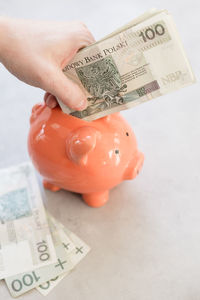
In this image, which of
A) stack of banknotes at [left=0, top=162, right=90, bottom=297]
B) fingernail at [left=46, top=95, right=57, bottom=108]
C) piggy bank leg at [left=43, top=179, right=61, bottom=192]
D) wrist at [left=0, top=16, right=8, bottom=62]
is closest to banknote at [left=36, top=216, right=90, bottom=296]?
stack of banknotes at [left=0, top=162, right=90, bottom=297]

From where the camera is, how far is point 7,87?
1.63 m

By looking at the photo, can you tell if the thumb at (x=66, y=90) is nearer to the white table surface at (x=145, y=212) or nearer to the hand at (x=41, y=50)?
the hand at (x=41, y=50)

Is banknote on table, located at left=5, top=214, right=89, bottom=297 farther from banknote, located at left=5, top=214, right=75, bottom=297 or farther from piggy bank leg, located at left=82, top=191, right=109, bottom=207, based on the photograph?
piggy bank leg, located at left=82, top=191, right=109, bottom=207

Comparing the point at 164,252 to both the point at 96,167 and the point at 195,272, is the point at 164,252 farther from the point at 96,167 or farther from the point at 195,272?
the point at 96,167

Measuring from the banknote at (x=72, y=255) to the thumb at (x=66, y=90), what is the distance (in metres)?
0.43

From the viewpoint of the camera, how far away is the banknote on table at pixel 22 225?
1096 millimetres

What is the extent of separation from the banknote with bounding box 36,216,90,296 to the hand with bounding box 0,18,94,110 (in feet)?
1.52

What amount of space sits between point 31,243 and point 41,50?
0.59 metres

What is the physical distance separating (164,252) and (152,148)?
41cm

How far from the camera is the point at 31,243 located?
Result: 3.72 ft

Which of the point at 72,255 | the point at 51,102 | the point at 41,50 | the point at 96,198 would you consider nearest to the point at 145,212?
the point at 96,198

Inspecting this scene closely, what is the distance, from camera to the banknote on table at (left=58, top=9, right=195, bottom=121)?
32.8 inches

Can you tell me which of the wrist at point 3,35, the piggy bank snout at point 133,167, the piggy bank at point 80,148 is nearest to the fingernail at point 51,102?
the piggy bank at point 80,148

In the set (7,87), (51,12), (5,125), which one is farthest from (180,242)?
(51,12)
